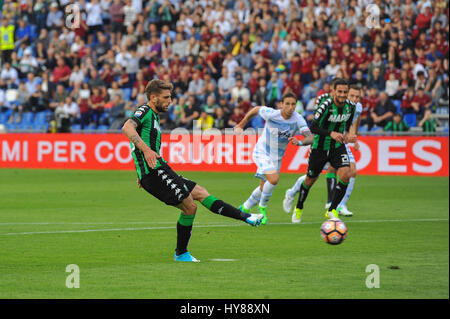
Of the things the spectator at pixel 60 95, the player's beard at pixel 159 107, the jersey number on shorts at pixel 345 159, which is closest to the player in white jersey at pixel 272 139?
the jersey number on shorts at pixel 345 159

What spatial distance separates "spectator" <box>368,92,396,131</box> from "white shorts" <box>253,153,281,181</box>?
34.1 ft

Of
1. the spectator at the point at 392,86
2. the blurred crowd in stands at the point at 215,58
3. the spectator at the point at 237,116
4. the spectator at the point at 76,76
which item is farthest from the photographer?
the spectator at the point at 76,76

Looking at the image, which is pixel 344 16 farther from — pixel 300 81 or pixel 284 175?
pixel 284 175

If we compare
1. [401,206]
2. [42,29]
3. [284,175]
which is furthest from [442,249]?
[42,29]

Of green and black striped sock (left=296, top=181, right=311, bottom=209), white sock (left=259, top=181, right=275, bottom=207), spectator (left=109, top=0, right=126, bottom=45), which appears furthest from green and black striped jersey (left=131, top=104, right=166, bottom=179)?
spectator (left=109, top=0, right=126, bottom=45)

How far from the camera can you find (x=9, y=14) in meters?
34.7

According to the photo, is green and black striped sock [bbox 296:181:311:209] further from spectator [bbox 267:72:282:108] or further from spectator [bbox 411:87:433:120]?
spectator [bbox 267:72:282:108]

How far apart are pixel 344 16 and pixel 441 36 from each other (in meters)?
3.21

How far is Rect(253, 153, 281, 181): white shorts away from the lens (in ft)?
46.4

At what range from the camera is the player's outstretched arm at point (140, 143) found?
916 centimetres

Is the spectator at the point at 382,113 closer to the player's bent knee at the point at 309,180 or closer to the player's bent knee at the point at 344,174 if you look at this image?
the player's bent knee at the point at 309,180

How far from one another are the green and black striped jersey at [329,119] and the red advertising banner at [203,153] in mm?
9506

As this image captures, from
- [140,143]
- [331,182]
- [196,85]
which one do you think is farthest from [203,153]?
[140,143]

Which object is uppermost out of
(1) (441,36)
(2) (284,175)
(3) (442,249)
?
(1) (441,36)
